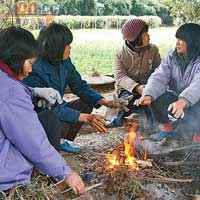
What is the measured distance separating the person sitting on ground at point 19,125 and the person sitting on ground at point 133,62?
2.43 m

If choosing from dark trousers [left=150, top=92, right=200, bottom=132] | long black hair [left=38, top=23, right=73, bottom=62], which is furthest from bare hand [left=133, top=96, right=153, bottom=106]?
long black hair [left=38, top=23, right=73, bottom=62]

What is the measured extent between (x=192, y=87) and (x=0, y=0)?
2735 millimetres

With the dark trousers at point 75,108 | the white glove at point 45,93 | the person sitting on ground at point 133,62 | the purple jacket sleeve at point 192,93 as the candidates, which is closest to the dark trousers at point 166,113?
the purple jacket sleeve at point 192,93

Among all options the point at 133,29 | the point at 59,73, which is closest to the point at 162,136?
the point at 133,29

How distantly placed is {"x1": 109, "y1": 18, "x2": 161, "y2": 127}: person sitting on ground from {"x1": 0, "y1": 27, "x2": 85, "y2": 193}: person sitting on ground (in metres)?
2.43

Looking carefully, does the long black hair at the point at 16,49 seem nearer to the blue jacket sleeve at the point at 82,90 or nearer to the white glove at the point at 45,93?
the white glove at the point at 45,93

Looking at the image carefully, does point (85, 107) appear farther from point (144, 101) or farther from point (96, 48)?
point (96, 48)

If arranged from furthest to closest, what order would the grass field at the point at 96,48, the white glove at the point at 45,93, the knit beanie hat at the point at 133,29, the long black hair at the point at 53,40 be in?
1. the grass field at the point at 96,48
2. the knit beanie hat at the point at 133,29
3. the long black hair at the point at 53,40
4. the white glove at the point at 45,93

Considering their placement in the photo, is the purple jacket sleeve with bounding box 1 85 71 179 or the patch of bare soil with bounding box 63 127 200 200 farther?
the patch of bare soil with bounding box 63 127 200 200

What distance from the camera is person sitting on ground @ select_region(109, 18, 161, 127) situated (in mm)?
4480

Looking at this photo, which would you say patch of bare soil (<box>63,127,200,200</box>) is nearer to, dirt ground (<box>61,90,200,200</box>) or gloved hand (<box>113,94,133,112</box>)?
dirt ground (<box>61,90,200,200</box>)

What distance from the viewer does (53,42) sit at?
3.24 metres

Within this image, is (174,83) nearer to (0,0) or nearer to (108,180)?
(108,180)

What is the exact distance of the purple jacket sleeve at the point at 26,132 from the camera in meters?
1.96
